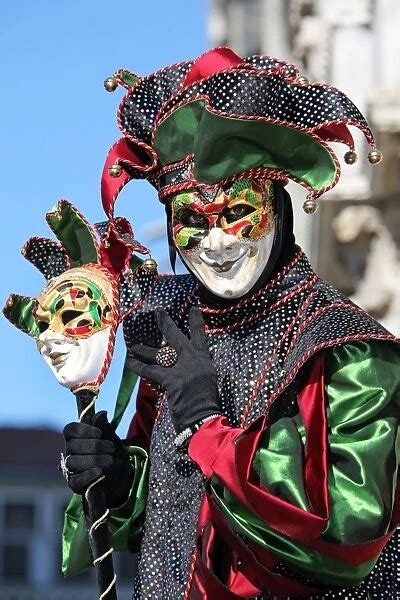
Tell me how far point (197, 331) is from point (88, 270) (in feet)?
1.03

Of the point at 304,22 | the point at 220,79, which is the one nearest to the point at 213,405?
the point at 220,79

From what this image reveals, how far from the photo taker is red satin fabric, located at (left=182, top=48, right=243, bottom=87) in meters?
4.39

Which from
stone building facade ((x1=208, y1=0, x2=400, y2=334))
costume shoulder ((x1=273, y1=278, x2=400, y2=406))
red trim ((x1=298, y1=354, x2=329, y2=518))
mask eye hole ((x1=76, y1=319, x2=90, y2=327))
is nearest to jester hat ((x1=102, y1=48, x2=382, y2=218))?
costume shoulder ((x1=273, y1=278, x2=400, y2=406))

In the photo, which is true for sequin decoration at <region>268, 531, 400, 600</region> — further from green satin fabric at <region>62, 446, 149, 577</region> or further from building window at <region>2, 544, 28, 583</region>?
building window at <region>2, 544, 28, 583</region>

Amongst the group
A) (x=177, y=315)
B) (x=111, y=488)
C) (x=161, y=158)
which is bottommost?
(x=111, y=488)

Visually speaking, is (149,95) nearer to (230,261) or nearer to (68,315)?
(230,261)

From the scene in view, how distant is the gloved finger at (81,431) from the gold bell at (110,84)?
2.54 feet

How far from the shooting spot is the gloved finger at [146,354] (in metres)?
4.42

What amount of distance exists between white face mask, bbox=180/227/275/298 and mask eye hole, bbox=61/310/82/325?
0.98ft

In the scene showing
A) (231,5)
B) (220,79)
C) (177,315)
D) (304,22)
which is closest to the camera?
(220,79)

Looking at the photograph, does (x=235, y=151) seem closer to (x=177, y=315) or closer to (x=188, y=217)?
(x=188, y=217)

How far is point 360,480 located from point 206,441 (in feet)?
1.13

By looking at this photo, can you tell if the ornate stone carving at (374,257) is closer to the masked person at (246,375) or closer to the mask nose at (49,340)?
the masked person at (246,375)

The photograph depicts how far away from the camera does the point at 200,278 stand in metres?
4.43
